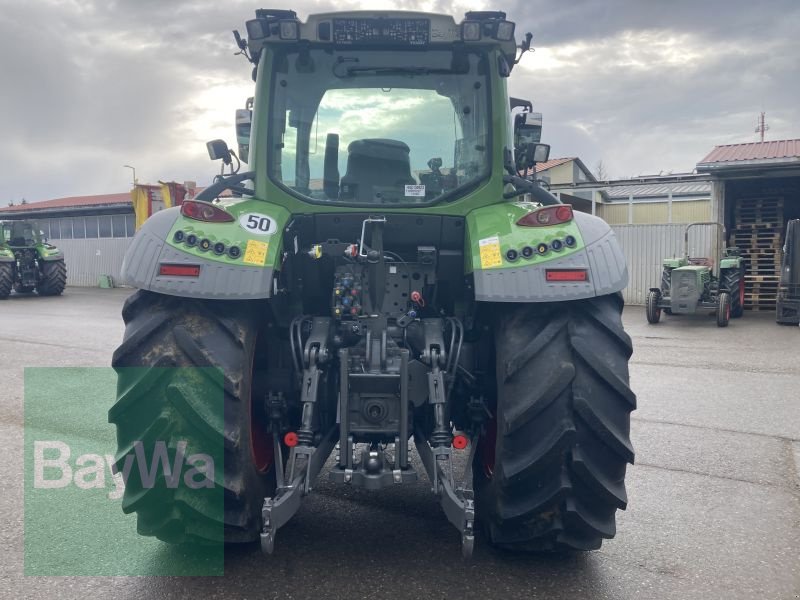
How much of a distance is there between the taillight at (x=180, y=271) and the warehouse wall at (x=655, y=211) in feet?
92.3

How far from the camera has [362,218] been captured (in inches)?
150

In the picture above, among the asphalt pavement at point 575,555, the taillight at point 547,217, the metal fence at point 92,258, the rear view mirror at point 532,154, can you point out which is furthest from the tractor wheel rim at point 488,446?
the metal fence at point 92,258

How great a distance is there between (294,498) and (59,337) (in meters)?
11.0

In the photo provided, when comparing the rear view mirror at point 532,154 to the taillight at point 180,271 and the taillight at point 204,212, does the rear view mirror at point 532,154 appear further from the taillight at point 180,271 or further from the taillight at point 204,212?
the taillight at point 180,271

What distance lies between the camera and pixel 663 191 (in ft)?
102

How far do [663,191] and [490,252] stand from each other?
30.1 metres

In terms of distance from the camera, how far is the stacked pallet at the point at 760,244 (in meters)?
18.5

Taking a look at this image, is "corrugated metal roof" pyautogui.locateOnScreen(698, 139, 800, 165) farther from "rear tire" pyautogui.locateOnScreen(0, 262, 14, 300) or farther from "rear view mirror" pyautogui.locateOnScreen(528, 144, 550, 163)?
"rear tire" pyautogui.locateOnScreen(0, 262, 14, 300)

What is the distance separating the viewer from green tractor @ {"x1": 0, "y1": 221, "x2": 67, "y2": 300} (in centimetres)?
2416

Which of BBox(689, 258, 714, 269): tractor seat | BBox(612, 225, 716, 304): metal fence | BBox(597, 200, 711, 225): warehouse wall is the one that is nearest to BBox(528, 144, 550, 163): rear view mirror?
BBox(689, 258, 714, 269): tractor seat

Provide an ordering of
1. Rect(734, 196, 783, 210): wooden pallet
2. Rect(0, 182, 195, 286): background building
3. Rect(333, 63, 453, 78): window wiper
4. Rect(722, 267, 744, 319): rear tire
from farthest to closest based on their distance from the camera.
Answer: Rect(0, 182, 195, 286): background building
Rect(734, 196, 783, 210): wooden pallet
Rect(722, 267, 744, 319): rear tire
Rect(333, 63, 453, 78): window wiper

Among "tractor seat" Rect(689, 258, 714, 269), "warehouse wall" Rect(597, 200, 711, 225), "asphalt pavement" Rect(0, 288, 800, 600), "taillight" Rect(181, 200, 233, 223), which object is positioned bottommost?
"asphalt pavement" Rect(0, 288, 800, 600)

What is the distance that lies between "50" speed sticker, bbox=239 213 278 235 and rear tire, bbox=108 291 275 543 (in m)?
0.43

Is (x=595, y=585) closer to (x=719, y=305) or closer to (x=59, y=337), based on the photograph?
(x=59, y=337)
